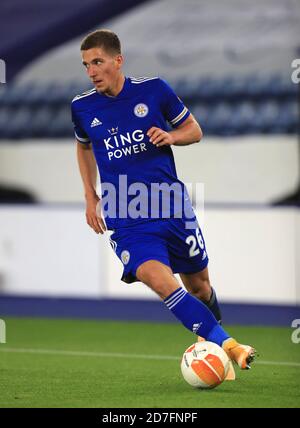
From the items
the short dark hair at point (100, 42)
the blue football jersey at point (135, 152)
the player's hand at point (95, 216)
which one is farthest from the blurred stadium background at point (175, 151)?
the short dark hair at point (100, 42)

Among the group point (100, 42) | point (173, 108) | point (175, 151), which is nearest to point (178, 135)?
point (173, 108)

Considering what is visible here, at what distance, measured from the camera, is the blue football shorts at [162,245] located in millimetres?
5488

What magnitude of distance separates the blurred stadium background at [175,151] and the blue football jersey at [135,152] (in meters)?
3.92

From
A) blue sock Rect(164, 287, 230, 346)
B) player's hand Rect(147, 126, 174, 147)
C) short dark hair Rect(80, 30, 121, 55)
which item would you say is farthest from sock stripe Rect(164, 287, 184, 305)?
short dark hair Rect(80, 30, 121, 55)

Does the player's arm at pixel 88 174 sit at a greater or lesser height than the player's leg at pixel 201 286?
greater

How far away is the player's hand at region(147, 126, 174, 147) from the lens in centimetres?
539

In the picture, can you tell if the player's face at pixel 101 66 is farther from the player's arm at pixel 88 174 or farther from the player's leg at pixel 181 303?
the player's leg at pixel 181 303

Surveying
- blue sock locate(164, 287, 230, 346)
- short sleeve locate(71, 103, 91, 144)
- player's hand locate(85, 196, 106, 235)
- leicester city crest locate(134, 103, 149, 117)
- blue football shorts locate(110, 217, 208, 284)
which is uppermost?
leicester city crest locate(134, 103, 149, 117)

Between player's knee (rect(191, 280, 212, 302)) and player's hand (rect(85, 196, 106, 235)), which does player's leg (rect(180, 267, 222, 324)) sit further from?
Result: player's hand (rect(85, 196, 106, 235))

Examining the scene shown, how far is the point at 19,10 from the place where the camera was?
447 inches

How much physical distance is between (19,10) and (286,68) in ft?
9.69

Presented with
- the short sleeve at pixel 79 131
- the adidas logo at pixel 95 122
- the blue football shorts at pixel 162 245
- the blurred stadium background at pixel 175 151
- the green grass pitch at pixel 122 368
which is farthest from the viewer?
the blurred stadium background at pixel 175 151

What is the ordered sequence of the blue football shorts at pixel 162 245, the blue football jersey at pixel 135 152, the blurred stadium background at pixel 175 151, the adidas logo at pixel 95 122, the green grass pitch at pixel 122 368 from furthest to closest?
the blurred stadium background at pixel 175 151 < the adidas logo at pixel 95 122 < the blue football jersey at pixel 135 152 < the blue football shorts at pixel 162 245 < the green grass pitch at pixel 122 368

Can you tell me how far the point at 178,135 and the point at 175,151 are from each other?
512 cm
